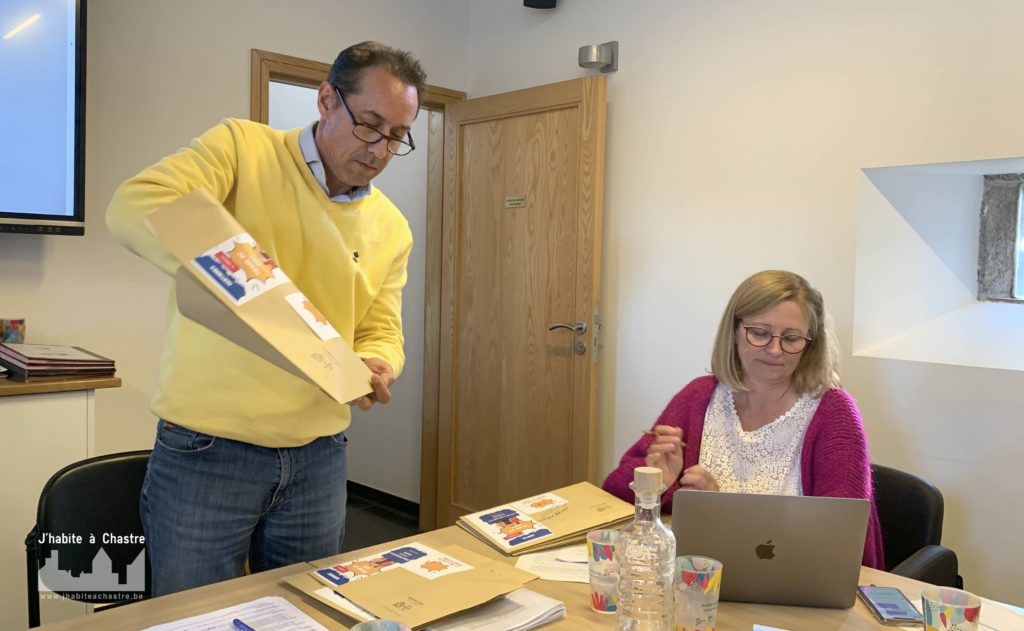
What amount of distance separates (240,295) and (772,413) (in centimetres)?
133

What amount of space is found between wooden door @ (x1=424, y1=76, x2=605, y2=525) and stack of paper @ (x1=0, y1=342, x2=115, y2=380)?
5.80 feet

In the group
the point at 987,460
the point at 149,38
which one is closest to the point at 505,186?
the point at 149,38

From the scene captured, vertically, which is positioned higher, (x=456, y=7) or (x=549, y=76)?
(x=456, y=7)

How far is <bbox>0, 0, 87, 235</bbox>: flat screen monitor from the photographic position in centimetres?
252

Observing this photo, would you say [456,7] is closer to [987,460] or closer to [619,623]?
[987,460]

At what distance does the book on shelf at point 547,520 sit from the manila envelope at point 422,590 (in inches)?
5.9

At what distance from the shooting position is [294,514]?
154cm

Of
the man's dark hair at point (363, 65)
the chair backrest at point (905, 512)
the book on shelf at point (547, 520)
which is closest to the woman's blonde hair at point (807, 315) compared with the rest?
the chair backrest at point (905, 512)

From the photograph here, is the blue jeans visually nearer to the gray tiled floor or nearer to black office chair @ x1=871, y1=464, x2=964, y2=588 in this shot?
black office chair @ x1=871, y1=464, x2=964, y2=588

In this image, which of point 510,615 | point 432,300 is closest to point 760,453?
point 510,615

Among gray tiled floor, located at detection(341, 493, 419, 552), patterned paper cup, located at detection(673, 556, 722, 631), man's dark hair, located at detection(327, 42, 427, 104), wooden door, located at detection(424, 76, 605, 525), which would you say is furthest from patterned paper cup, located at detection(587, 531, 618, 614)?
gray tiled floor, located at detection(341, 493, 419, 552)

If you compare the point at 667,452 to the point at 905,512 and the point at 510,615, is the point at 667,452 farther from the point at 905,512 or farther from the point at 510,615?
the point at 905,512

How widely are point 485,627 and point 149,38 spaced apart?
105 inches

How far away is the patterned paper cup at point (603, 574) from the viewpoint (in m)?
1.27
